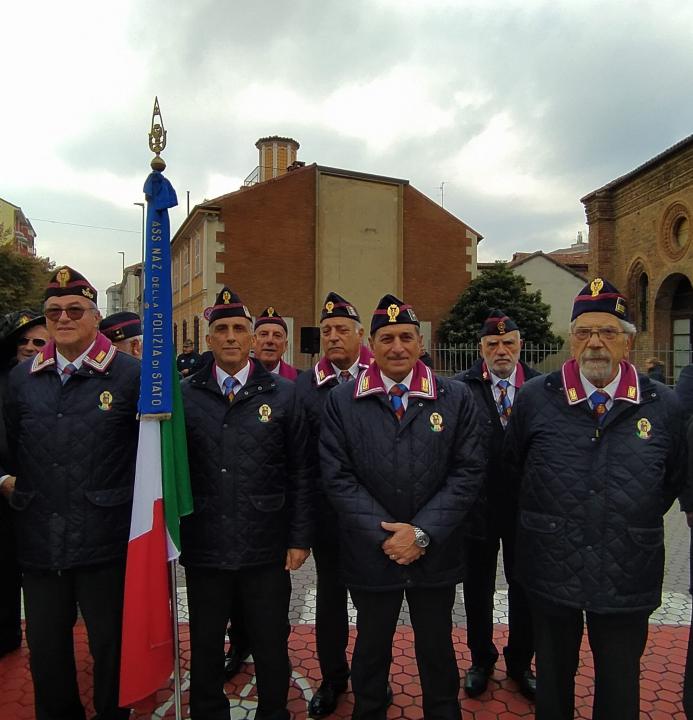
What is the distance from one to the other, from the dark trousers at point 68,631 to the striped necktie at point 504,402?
7.52 feet

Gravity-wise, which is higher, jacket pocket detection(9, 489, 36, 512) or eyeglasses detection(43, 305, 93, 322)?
eyeglasses detection(43, 305, 93, 322)

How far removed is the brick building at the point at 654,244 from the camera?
17547 millimetres

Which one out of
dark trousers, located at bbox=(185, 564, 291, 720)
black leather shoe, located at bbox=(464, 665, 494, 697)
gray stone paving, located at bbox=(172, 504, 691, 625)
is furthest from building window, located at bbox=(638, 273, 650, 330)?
dark trousers, located at bbox=(185, 564, 291, 720)

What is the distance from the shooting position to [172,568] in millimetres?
2971

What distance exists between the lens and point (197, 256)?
23453 mm

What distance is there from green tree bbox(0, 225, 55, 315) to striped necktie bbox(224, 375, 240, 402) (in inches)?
938

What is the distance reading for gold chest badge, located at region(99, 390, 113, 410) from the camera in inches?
115

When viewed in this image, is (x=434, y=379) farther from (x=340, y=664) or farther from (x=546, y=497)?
(x=340, y=664)

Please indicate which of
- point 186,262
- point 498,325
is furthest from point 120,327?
point 186,262

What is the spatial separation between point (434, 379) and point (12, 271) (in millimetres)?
26458

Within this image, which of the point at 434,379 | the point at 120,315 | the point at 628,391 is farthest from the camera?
the point at 120,315

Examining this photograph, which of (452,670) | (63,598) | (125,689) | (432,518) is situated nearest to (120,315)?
(63,598)

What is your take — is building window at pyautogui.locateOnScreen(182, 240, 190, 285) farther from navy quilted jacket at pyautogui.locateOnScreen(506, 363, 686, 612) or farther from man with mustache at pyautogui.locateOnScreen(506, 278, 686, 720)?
navy quilted jacket at pyautogui.locateOnScreen(506, 363, 686, 612)

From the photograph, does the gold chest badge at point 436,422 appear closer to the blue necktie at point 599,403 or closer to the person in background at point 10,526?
the blue necktie at point 599,403
